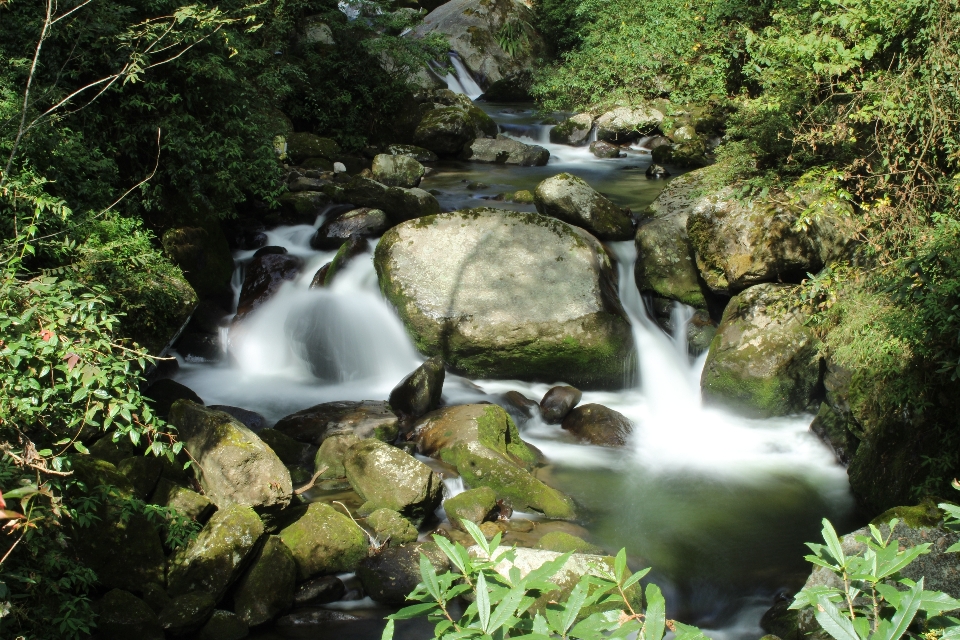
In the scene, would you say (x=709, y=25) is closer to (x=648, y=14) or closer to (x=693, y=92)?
(x=693, y=92)

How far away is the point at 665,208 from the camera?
1006cm

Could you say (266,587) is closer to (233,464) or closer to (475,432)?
(233,464)

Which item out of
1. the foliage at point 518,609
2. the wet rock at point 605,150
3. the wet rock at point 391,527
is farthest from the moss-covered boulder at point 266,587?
the wet rock at point 605,150

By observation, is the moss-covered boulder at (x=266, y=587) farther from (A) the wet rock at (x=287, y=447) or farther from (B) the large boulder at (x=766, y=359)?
(B) the large boulder at (x=766, y=359)

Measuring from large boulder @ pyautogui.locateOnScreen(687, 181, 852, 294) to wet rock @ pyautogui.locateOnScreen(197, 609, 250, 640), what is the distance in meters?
6.44

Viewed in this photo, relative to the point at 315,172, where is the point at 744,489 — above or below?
below

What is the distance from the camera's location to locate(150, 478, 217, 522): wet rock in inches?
211

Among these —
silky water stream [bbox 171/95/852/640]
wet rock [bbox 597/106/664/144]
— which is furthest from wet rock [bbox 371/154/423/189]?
wet rock [bbox 597/106/664/144]

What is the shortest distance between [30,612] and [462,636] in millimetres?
3274

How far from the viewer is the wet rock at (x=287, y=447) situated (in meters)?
6.75

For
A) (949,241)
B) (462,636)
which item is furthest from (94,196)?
(949,241)

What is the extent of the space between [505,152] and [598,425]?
9.21 metres

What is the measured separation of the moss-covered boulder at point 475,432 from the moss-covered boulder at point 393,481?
776 millimetres

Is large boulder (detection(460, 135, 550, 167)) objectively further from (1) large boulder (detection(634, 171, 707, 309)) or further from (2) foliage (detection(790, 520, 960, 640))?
(2) foliage (detection(790, 520, 960, 640))
